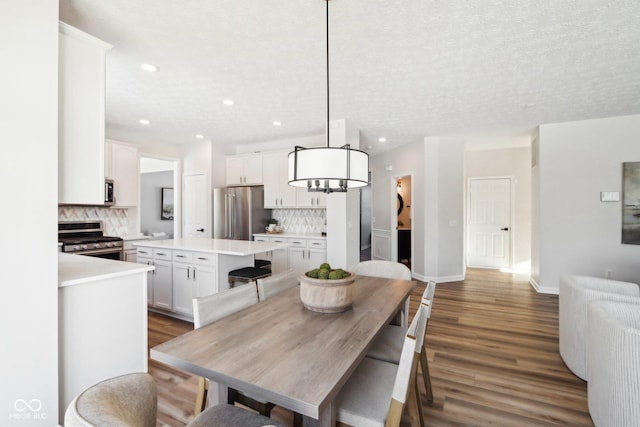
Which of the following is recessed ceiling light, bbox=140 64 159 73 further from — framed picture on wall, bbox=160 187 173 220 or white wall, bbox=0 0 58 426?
framed picture on wall, bbox=160 187 173 220

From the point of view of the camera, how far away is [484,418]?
1.89 meters

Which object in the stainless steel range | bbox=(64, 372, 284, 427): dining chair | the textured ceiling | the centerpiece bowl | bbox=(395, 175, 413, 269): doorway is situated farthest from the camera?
bbox=(395, 175, 413, 269): doorway

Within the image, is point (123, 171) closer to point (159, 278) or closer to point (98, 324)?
point (159, 278)

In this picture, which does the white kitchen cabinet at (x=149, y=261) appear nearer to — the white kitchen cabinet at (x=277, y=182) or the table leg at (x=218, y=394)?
the white kitchen cabinet at (x=277, y=182)

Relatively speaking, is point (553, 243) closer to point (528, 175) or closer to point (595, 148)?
point (595, 148)

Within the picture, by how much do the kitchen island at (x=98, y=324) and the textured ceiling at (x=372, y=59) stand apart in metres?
1.76

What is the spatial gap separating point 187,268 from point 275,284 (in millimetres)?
1765

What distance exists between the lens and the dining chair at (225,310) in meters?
1.44

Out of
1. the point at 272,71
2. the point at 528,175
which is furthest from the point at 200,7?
the point at 528,175

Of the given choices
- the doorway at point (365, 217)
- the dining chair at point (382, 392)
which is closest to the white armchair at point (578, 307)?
the dining chair at point (382, 392)

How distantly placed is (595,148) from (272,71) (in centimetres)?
469

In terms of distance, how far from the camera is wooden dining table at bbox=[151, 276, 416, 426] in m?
0.96

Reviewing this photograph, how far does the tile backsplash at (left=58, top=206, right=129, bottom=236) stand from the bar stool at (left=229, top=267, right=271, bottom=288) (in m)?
2.99

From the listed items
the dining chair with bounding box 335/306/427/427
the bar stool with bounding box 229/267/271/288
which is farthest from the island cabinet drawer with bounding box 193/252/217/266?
the dining chair with bounding box 335/306/427/427
